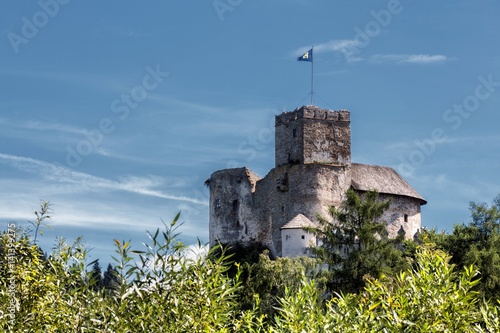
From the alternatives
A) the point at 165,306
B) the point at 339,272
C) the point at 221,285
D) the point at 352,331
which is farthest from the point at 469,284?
the point at 339,272

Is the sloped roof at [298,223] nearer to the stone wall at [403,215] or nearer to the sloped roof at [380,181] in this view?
the sloped roof at [380,181]

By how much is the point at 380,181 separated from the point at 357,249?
2576 cm

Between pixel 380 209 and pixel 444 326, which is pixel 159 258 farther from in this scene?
pixel 380 209

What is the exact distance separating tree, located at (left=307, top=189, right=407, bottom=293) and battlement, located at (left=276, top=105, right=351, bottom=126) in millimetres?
19105

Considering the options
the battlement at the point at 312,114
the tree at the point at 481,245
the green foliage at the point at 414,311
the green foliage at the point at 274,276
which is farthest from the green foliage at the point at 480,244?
the green foliage at the point at 414,311

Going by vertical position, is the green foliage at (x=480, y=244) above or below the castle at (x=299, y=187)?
below

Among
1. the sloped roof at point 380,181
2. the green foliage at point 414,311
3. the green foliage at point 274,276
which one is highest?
the sloped roof at point 380,181

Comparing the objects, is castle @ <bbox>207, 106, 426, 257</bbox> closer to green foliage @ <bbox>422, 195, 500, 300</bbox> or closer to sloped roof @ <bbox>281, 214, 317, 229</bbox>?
sloped roof @ <bbox>281, 214, 317, 229</bbox>

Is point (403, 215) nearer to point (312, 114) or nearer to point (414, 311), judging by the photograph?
point (312, 114)

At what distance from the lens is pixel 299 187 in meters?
66.8

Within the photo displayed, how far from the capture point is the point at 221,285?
14070mm

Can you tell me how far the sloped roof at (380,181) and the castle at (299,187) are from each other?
0.12 ft

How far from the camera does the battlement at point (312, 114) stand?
69312 millimetres

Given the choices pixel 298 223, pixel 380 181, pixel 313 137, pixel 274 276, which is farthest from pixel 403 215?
pixel 274 276
